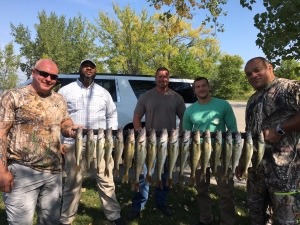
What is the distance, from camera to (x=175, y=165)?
405cm

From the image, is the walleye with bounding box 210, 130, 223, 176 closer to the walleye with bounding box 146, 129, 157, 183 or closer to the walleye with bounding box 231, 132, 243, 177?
the walleye with bounding box 231, 132, 243, 177

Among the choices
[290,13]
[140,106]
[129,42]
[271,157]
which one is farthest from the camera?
[129,42]

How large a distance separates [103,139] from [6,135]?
39.2 inches

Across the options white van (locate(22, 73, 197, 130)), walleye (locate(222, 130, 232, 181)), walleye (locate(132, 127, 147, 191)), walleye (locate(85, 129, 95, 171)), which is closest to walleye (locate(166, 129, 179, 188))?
walleye (locate(132, 127, 147, 191))

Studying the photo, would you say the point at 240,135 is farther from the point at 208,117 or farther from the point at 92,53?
the point at 92,53

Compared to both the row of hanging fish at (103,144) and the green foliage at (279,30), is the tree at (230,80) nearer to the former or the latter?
the green foliage at (279,30)

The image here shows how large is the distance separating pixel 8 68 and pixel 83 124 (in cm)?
2922

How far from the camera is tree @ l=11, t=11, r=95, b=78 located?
123ft

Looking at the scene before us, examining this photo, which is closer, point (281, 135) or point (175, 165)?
point (281, 135)

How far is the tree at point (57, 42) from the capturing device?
123 feet

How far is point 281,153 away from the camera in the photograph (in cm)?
376

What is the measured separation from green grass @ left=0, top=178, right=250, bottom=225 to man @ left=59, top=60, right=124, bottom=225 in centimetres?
52

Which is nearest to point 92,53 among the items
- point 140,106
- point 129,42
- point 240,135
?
point 129,42

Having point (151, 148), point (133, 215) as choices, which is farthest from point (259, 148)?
point (133, 215)
